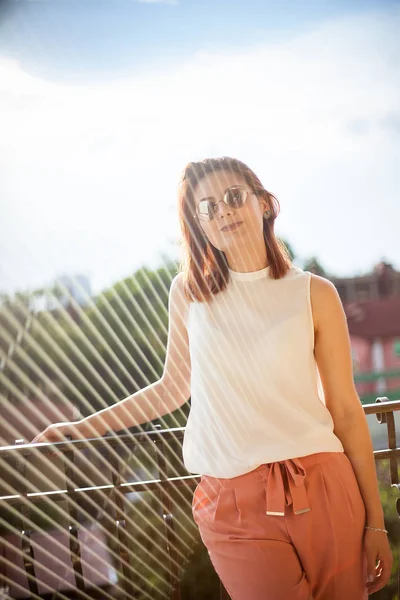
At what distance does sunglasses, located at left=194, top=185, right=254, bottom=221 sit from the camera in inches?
51.4

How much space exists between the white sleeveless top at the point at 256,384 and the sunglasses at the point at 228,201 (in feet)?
0.63

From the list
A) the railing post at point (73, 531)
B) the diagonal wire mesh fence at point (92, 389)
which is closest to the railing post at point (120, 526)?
the railing post at point (73, 531)

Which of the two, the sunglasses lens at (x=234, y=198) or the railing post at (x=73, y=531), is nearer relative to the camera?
the sunglasses lens at (x=234, y=198)

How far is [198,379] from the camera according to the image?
131 centimetres

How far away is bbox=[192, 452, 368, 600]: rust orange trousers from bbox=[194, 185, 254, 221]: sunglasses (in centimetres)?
58

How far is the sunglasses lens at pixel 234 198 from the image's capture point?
1.31 m

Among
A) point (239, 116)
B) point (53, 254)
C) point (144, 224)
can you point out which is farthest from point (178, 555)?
point (239, 116)

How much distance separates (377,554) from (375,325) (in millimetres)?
31057

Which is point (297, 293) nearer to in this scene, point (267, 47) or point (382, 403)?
point (382, 403)

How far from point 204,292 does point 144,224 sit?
485 inches

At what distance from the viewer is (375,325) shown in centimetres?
3091

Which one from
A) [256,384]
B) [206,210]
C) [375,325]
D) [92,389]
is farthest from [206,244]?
[375,325]

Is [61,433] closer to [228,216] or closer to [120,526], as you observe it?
[120,526]

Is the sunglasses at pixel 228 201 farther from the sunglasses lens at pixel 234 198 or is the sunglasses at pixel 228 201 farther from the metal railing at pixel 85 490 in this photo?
the metal railing at pixel 85 490
